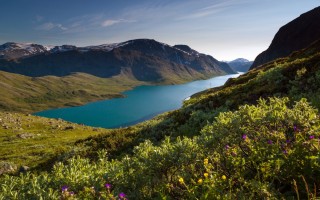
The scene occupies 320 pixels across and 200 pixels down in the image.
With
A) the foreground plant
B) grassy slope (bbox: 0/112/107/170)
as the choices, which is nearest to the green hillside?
the foreground plant

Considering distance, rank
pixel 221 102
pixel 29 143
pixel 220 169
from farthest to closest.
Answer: pixel 29 143
pixel 221 102
pixel 220 169

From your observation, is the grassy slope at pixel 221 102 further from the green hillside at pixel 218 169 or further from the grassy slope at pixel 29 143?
the green hillside at pixel 218 169

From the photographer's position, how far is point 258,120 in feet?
23.4

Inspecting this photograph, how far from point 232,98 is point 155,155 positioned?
52.4ft

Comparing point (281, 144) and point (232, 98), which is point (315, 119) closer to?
point (281, 144)

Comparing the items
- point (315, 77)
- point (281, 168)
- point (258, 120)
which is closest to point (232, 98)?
point (315, 77)

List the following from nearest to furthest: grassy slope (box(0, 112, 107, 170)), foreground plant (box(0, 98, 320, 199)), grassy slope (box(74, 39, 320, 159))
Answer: foreground plant (box(0, 98, 320, 199)) < grassy slope (box(74, 39, 320, 159)) < grassy slope (box(0, 112, 107, 170))

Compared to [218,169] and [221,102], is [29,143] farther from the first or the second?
[218,169]

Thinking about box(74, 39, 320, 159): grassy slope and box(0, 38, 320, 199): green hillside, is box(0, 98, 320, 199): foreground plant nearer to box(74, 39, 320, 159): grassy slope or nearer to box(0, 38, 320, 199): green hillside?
box(0, 38, 320, 199): green hillside

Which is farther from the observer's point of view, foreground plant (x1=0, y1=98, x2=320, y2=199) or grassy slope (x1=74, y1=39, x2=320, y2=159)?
grassy slope (x1=74, y1=39, x2=320, y2=159)

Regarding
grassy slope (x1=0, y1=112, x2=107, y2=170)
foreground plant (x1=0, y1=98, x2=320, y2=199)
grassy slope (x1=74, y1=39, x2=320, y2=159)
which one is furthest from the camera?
grassy slope (x1=0, y1=112, x2=107, y2=170)

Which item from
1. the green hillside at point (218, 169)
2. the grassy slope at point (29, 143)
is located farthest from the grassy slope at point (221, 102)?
the green hillside at point (218, 169)

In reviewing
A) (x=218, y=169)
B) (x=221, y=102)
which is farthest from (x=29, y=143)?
(x=218, y=169)

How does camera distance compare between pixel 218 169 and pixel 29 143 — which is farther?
pixel 29 143
